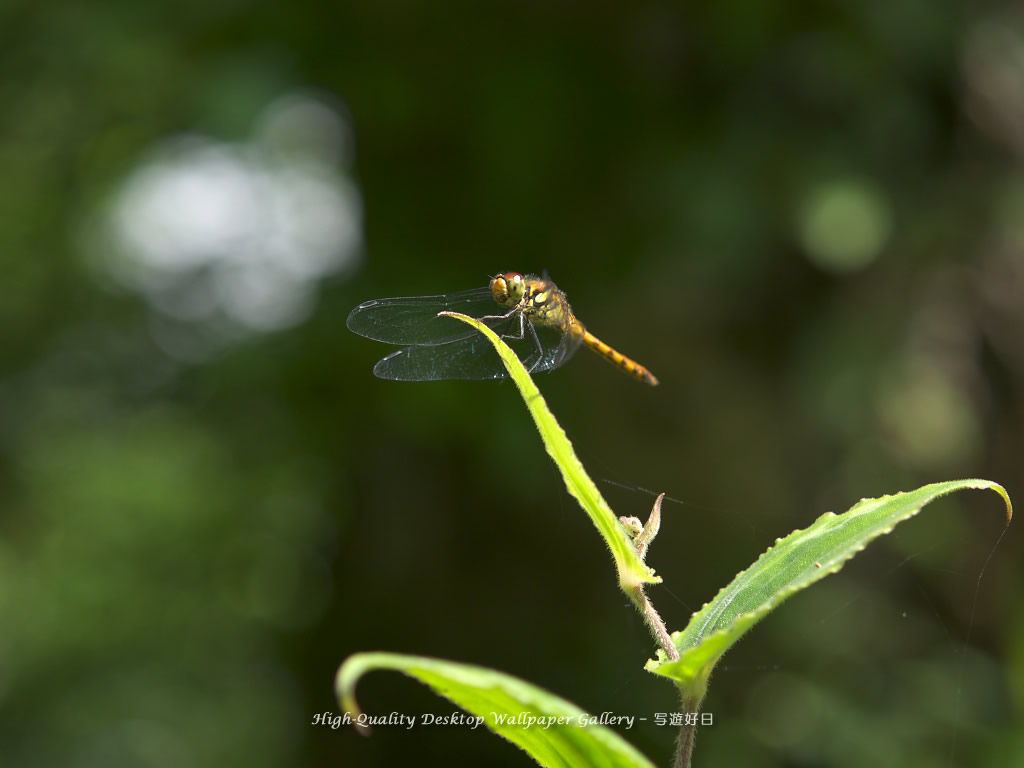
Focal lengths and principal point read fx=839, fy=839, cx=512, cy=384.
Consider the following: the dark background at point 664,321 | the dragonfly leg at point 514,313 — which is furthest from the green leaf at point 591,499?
the dark background at point 664,321

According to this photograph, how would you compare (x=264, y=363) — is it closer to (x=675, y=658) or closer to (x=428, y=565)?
(x=428, y=565)

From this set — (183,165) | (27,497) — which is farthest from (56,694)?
(183,165)

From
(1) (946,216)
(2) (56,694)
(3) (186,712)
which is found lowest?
(3) (186,712)

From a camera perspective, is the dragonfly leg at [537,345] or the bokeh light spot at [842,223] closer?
the dragonfly leg at [537,345]

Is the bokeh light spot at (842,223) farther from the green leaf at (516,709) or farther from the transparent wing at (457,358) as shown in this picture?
the green leaf at (516,709)

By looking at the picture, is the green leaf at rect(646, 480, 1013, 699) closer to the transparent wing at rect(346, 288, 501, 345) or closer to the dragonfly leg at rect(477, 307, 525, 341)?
the dragonfly leg at rect(477, 307, 525, 341)

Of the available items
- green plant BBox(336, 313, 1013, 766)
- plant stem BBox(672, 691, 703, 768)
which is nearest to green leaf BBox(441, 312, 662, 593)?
green plant BBox(336, 313, 1013, 766)

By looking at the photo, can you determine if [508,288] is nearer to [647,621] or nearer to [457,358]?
[457,358]
